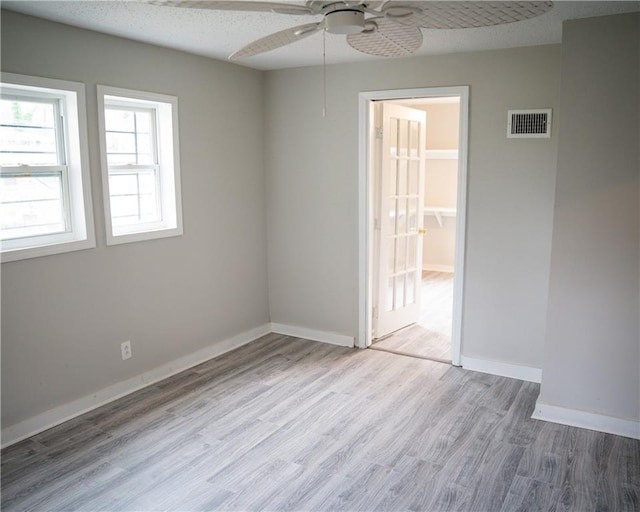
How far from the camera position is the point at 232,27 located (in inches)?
123

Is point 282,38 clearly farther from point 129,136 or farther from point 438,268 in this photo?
point 438,268

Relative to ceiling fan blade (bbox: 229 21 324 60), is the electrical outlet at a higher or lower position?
lower

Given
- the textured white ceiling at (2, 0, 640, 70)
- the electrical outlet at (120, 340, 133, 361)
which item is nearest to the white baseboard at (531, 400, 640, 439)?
the textured white ceiling at (2, 0, 640, 70)

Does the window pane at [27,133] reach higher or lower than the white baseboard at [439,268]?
higher

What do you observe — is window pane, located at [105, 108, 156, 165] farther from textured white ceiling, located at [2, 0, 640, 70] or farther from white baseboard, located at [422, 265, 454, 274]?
white baseboard, located at [422, 265, 454, 274]

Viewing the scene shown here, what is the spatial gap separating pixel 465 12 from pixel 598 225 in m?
1.75

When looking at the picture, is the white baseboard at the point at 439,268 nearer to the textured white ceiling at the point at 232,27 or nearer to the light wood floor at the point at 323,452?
the light wood floor at the point at 323,452

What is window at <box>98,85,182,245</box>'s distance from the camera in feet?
11.8

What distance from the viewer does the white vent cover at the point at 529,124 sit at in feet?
12.0

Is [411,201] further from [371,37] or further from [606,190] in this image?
[371,37]

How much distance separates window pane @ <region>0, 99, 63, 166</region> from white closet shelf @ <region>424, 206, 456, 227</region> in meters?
5.38

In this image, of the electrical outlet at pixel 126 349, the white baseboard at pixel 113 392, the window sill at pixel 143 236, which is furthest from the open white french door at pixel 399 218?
the electrical outlet at pixel 126 349

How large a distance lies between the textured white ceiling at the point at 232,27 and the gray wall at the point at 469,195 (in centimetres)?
24

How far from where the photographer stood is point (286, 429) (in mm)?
3271
